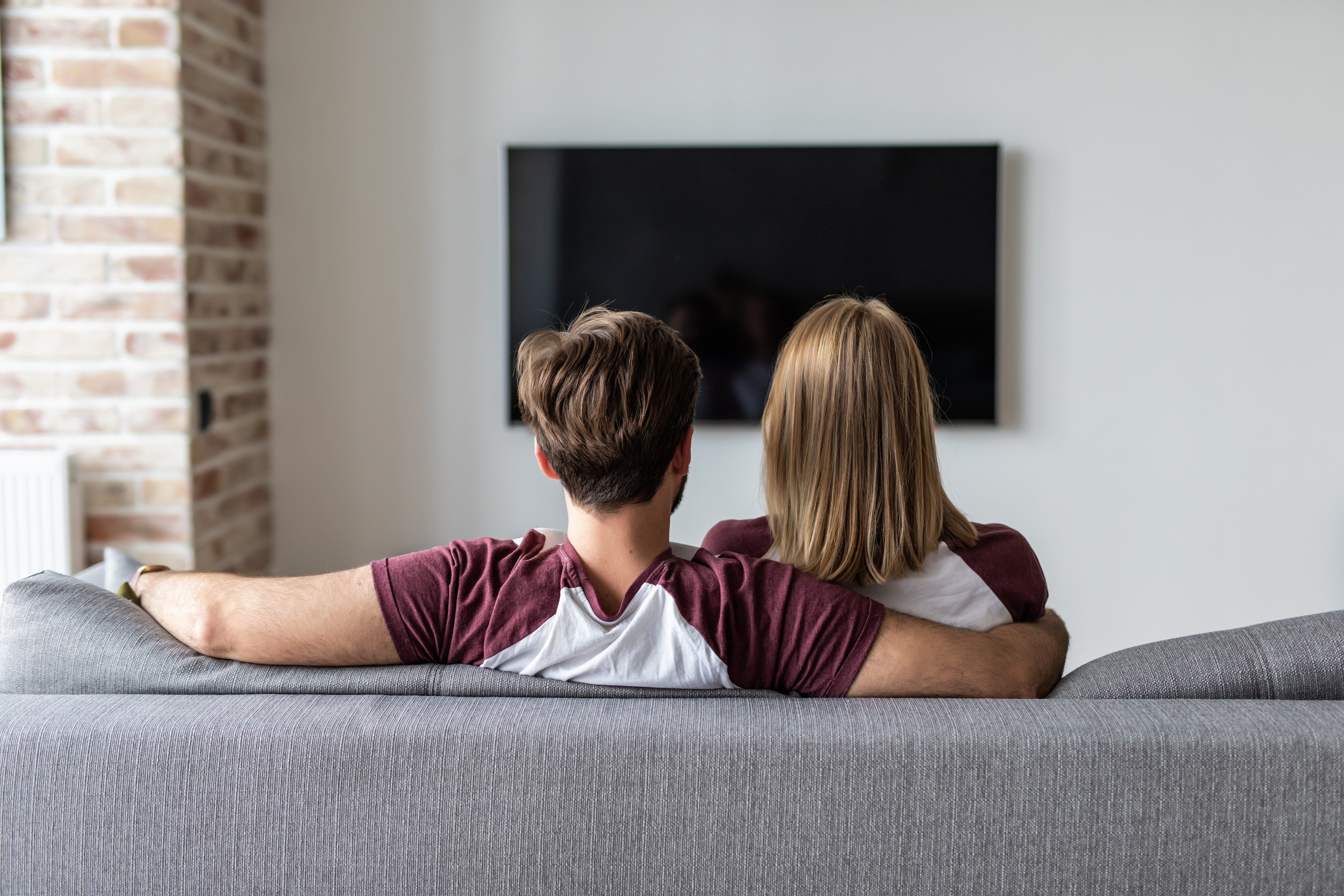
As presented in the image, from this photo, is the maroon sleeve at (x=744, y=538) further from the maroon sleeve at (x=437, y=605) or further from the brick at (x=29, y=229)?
the brick at (x=29, y=229)

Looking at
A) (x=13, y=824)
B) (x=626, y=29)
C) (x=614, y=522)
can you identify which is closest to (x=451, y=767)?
(x=614, y=522)

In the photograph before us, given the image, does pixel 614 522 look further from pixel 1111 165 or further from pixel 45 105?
pixel 1111 165

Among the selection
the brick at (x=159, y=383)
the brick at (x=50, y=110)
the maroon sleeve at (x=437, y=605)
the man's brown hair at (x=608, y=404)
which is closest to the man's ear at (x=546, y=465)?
the man's brown hair at (x=608, y=404)

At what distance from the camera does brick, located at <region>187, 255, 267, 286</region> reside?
2.65 m

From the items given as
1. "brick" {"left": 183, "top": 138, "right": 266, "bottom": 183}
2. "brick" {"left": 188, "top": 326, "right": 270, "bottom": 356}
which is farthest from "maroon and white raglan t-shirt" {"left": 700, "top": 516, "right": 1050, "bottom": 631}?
"brick" {"left": 183, "top": 138, "right": 266, "bottom": 183}

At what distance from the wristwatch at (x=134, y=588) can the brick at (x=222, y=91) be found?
5.80 feet

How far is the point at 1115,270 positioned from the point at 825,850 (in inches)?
102

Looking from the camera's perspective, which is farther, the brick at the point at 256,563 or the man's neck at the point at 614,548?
the brick at the point at 256,563

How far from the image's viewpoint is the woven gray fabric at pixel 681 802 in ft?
3.01

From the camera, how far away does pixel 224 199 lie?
2.83 meters

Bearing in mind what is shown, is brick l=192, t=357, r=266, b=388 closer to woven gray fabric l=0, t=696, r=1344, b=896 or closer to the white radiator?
the white radiator

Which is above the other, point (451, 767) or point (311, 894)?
point (451, 767)

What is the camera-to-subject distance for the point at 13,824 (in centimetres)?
96

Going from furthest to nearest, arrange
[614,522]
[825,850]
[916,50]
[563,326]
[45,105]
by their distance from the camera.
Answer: [916,50] → [563,326] → [45,105] → [614,522] → [825,850]
